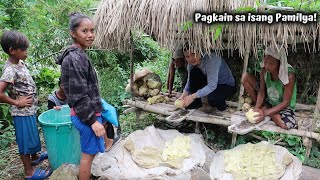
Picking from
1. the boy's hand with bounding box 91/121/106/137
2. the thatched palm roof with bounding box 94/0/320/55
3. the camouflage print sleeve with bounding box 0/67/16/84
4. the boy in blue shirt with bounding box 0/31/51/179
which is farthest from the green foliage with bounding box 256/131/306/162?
the camouflage print sleeve with bounding box 0/67/16/84

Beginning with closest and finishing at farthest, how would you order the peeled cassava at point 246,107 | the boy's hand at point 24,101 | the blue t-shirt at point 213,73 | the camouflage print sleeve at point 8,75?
the camouflage print sleeve at point 8,75 < the boy's hand at point 24,101 < the blue t-shirt at point 213,73 < the peeled cassava at point 246,107

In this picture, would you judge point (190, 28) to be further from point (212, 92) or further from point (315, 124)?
point (315, 124)

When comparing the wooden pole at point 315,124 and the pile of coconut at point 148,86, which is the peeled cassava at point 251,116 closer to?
the wooden pole at point 315,124

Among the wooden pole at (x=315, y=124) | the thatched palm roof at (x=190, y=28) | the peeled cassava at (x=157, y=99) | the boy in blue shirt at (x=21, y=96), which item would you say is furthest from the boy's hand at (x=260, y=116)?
the boy in blue shirt at (x=21, y=96)

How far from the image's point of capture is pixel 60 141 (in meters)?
3.21

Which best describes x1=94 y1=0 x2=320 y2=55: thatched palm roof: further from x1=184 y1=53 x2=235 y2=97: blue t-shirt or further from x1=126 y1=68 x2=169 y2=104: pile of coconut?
x1=126 y1=68 x2=169 y2=104: pile of coconut

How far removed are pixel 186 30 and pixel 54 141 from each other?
1864 mm

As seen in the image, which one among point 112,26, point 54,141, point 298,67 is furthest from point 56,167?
point 298,67

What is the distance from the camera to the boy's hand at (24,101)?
312 centimetres

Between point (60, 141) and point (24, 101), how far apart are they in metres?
0.56

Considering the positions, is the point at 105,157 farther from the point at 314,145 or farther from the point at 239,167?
the point at 314,145

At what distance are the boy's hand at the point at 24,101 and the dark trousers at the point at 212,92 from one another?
81.6 inches

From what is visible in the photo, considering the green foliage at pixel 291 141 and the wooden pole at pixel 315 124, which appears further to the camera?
the green foliage at pixel 291 141

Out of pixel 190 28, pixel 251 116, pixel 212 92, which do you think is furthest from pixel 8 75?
pixel 251 116
